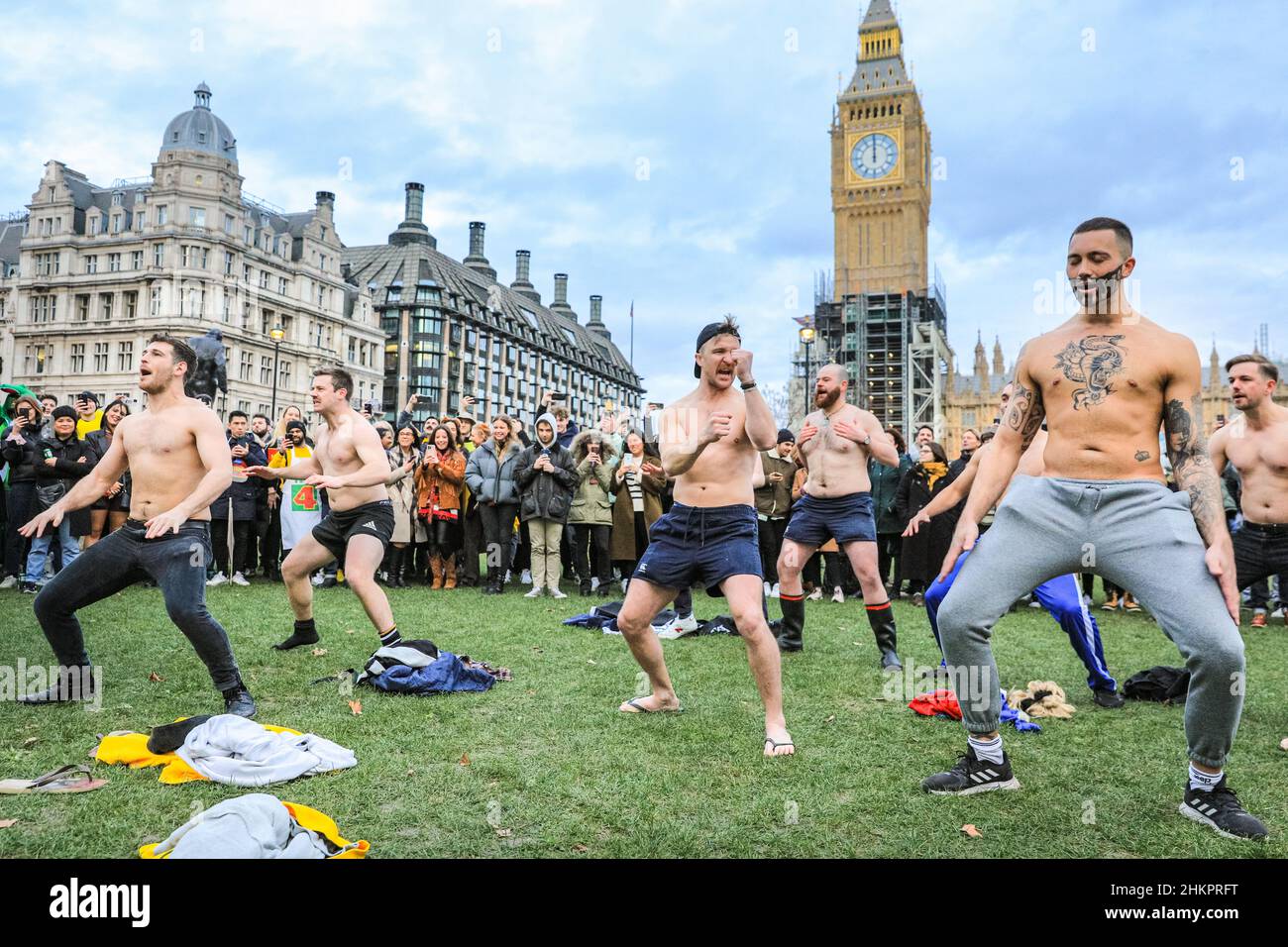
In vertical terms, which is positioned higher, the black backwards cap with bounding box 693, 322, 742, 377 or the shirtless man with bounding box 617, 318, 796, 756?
the black backwards cap with bounding box 693, 322, 742, 377

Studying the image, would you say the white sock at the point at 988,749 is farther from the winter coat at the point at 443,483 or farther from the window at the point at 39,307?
the window at the point at 39,307

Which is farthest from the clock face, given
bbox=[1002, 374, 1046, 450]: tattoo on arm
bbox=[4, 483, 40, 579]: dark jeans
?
bbox=[1002, 374, 1046, 450]: tattoo on arm

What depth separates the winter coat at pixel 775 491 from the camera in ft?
39.8

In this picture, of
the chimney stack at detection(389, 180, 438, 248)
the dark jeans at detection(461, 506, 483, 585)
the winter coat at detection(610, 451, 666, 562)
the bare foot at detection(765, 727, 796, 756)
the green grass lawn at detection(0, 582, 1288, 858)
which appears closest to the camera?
the green grass lawn at detection(0, 582, 1288, 858)

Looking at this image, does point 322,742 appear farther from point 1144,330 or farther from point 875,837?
point 1144,330

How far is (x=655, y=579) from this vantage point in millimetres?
5078

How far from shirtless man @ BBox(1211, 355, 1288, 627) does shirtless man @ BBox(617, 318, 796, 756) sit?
10.8ft

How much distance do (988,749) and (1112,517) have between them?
1.23 m

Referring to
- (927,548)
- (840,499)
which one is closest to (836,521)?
(840,499)

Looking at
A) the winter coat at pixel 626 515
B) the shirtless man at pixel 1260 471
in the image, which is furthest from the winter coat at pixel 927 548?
the shirtless man at pixel 1260 471

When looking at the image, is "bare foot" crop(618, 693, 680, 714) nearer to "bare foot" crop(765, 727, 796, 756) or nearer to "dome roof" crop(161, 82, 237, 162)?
"bare foot" crop(765, 727, 796, 756)

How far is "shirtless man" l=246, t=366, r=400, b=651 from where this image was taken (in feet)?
21.8

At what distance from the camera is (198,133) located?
207 feet
